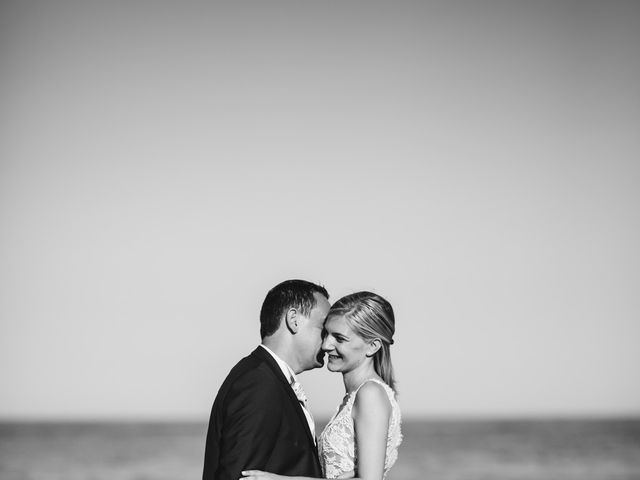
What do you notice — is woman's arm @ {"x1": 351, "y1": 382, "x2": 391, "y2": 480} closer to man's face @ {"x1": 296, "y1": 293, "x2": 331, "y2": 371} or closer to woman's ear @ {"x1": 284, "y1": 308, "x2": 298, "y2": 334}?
man's face @ {"x1": 296, "y1": 293, "x2": 331, "y2": 371}

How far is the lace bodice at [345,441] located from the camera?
4.96 metres

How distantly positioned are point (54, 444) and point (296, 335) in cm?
4235

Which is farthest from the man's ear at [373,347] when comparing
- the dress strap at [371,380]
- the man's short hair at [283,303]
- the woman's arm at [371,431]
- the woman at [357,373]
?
the man's short hair at [283,303]

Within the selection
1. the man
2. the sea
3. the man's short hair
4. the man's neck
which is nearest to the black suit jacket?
the man

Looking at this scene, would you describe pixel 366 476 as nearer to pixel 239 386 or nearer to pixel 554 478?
pixel 239 386

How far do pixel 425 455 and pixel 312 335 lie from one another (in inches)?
1354

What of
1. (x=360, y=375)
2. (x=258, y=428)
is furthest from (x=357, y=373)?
(x=258, y=428)

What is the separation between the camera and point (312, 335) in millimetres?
5078

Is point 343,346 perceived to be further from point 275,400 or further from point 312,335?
point 275,400

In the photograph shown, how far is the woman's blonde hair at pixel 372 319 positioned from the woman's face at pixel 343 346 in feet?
0.10

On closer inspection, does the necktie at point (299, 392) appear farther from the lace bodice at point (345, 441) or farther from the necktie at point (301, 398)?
the lace bodice at point (345, 441)

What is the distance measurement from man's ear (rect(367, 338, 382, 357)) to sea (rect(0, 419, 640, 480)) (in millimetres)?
25100

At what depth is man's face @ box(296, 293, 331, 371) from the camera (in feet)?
16.6

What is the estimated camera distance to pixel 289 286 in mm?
5090
